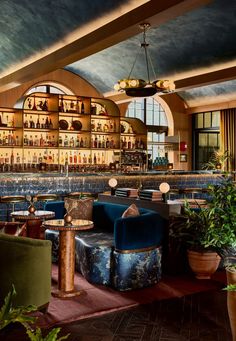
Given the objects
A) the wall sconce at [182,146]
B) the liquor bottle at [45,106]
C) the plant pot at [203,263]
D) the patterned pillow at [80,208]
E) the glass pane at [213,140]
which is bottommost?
the plant pot at [203,263]

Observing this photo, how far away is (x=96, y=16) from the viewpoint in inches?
229

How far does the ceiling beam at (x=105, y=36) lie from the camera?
15.4 ft

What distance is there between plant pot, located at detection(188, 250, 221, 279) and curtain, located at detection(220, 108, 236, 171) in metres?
8.07

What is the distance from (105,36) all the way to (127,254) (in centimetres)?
302

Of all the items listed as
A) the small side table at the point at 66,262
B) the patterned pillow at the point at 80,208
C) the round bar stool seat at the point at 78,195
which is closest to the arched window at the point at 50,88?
the round bar stool seat at the point at 78,195

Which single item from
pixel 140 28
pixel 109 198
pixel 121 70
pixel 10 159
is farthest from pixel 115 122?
pixel 140 28

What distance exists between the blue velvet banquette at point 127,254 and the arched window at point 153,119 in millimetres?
8580

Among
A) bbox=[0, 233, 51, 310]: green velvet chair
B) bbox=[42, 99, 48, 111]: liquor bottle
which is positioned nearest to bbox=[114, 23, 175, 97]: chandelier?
bbox=[42, 99, 48, 111]: liquor bottle

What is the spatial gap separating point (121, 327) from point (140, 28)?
11.8 ft

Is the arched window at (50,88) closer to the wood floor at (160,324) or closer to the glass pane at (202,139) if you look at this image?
the glass pane at (202,139)

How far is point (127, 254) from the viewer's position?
14.5 feet

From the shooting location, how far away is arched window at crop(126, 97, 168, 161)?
→ 13.2 metres

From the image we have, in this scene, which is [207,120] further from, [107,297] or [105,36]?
[107,297]

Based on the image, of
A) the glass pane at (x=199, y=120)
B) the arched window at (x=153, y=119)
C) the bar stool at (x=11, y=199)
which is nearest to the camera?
the bar stool at (x=11, y=199)
